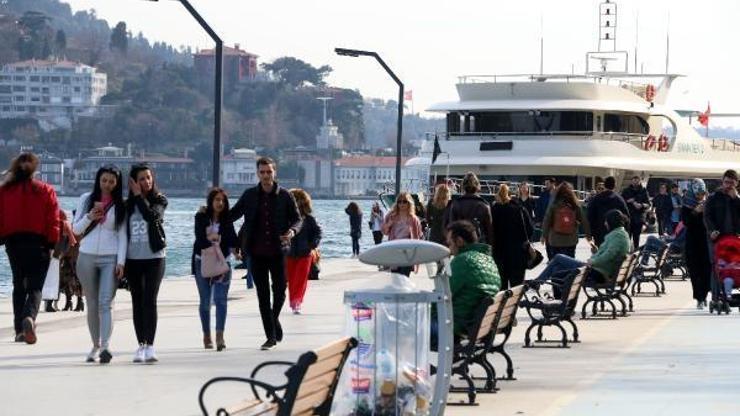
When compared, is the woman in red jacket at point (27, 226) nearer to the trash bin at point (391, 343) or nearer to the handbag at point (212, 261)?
the handbag at point (212, 261)

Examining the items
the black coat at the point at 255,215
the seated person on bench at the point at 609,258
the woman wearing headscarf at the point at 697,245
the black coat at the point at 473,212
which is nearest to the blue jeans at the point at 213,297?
the black coat at the point at 255,215

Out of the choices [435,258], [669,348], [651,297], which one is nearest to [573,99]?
[651,297]

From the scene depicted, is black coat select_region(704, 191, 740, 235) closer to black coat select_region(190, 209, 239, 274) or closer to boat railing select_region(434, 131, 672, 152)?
black coat select_region(190, 209, 239, 274)

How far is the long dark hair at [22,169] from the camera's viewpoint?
17438 mm

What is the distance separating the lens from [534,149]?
65.5 meters

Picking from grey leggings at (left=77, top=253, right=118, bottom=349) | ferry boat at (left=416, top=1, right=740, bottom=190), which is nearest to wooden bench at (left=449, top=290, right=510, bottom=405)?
grey leggings at (left=77, top=253, right=118, bottom=349)

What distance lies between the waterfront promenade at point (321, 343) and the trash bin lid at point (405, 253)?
1888 mm

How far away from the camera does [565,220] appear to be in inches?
916

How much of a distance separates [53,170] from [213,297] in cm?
17749

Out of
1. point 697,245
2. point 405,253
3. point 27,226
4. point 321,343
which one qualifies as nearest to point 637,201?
point 697,245

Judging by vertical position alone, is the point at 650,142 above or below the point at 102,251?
above

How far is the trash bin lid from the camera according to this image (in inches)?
448

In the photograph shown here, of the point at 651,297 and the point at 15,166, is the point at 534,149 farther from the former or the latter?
the point at 15,166

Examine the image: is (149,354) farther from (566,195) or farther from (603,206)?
(603,206)
